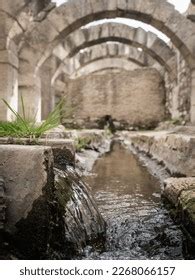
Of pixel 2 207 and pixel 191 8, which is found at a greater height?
pixel 191 8

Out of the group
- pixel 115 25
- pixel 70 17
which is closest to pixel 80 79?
pixel 115 25

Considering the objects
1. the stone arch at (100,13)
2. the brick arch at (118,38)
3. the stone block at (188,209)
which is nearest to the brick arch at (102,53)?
the brick arch at (118,38)

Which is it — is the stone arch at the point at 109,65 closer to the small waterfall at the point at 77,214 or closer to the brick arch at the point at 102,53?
the brick arch at the point at 102,53

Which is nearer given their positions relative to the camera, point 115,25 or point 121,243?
point 121,243

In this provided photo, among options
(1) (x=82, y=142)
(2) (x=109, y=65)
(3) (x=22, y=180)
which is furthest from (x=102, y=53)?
(3) (x=22, y=180)

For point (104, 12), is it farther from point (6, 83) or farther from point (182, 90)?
point (182, 90)

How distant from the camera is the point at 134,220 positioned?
3.15 meters

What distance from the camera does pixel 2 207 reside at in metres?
2.21

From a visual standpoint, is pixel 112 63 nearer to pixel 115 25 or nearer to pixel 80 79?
pixel 80 79

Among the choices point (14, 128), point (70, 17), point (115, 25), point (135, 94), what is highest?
point (115, 25)

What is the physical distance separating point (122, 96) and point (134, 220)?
554 inches

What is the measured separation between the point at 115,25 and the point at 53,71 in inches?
114

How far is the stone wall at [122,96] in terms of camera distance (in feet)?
53.5

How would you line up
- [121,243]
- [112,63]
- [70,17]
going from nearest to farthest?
[121,243], [70,17], [112,63]
